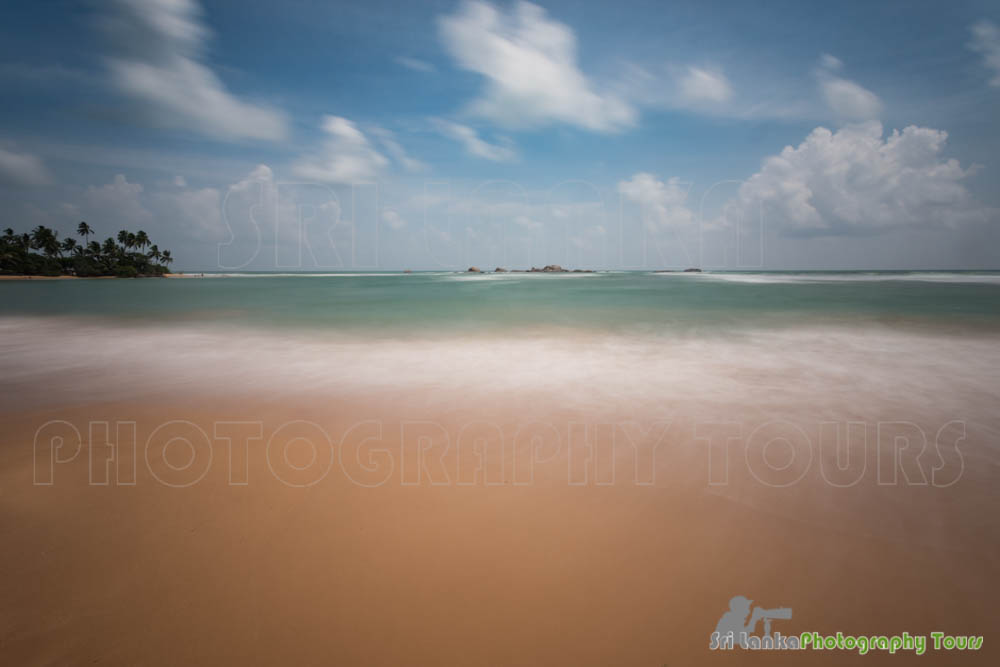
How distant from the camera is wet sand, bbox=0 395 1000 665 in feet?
5.67

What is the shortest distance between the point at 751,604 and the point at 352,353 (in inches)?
274

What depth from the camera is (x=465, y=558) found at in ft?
7.11

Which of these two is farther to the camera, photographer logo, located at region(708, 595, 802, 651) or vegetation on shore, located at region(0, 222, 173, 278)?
vegetation on shore, located at region(0, 222, 173, 278)

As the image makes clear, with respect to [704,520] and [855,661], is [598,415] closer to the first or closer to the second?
[704,520]

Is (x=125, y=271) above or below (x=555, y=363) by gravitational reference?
above

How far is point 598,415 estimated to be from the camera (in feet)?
13.7

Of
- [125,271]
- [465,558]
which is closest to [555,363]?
[465,558]

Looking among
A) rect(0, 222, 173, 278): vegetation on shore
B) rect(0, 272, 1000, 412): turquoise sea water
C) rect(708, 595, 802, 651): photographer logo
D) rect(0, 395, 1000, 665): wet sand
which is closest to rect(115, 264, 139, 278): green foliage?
rect(0, 222, 173, 278): vegetation on shore

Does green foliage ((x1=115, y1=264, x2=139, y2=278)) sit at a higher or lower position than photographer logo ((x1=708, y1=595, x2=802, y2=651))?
higher

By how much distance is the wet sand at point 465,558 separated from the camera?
5.67 feet

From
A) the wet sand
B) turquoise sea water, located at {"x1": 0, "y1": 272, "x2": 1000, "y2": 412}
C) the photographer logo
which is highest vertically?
turquoise sea water, located at {"x1": 0, "y1": 272, "x2": 1000, "y2": 412}

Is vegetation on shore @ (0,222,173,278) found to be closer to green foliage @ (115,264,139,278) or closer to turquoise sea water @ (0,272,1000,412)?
green foliage @ (115,264,139,278)

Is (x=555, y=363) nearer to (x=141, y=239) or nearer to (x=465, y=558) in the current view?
(x=465, y=558)

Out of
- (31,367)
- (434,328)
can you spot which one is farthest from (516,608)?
(434,328)
